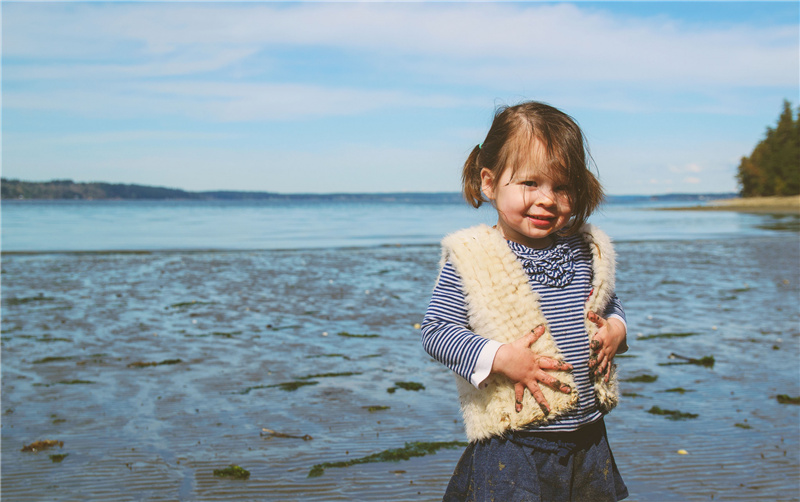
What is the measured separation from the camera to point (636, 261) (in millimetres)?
16531

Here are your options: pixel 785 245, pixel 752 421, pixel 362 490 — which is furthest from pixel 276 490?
pixel 785 245

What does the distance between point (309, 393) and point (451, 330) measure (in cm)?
405

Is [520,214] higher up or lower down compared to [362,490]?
higher up

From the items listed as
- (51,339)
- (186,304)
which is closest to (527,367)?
(51,339)

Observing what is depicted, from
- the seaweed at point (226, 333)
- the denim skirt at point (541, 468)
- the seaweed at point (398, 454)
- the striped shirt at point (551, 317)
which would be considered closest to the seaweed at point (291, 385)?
the seaweed at point (398, 454)

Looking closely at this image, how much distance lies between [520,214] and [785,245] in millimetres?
20977

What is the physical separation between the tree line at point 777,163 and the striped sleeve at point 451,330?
77.3 meters

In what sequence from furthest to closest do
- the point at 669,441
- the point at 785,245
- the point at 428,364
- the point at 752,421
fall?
the point at 785,245 < the point at 428,364 < the point at 752,421 < the point at 669,441

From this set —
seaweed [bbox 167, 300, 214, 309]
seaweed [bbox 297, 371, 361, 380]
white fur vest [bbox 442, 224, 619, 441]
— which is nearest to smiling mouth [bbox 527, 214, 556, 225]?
white fur vest [bbox 442, 224, 619, 441]

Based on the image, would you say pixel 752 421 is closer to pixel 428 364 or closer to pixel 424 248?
pixel 428 364

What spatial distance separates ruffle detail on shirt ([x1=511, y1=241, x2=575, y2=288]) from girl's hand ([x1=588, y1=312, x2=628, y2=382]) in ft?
0.49

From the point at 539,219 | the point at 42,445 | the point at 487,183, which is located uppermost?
the point at 487,183

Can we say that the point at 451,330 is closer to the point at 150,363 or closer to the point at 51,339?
the point at 150,363

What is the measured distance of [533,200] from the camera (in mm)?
2246
